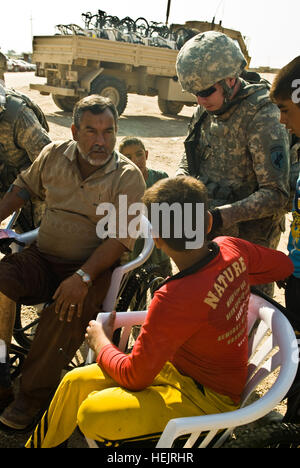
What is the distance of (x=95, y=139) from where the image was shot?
2488mm

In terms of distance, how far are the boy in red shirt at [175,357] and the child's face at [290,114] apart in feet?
2.10

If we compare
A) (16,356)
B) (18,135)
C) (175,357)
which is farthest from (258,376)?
(18,135)

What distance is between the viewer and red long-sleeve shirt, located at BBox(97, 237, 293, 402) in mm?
1442

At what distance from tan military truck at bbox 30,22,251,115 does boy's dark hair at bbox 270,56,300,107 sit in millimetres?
10049

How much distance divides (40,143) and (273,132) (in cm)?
163

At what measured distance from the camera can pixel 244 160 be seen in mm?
2656

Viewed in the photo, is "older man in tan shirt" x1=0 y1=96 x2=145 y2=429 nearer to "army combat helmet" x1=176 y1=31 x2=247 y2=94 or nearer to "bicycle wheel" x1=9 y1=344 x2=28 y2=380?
"bicycle wheel" x1=9 y1=344 x2=28 y2=380

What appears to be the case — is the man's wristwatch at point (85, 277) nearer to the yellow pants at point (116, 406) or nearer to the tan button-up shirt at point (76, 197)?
the tan button-up shirt at point (76, 197)

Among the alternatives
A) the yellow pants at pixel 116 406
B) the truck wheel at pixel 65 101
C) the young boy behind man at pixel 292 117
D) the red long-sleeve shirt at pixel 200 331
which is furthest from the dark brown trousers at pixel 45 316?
the truck wheel at pixel 65 101

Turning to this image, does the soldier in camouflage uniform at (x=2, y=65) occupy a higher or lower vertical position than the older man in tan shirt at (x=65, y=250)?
higher

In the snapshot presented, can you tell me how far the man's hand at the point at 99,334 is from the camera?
173cm

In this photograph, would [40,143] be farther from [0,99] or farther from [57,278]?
[57,278]

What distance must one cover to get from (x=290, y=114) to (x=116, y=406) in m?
1.39
